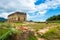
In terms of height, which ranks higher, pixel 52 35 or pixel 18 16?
Answer: pixel 18 16

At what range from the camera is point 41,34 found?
601 inches

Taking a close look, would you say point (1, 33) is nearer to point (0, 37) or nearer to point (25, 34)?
point (0, 37)

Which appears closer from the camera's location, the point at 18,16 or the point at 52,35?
the point at 52,35

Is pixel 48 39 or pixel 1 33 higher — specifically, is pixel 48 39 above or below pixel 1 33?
below

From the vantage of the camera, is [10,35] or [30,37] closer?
[10,35]

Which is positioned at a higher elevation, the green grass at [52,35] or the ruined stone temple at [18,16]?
the ruined stone temple at [18,16]

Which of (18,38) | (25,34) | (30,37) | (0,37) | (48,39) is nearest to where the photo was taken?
(0,37)

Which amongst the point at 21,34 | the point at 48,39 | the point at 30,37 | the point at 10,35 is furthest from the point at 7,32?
the point at 48,39

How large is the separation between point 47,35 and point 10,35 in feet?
21.9

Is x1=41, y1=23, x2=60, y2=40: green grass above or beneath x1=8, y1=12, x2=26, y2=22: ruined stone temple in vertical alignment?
beneath

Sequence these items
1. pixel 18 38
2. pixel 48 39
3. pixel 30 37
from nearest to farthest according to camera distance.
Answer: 1. pixel 18 38
2. pixel 30 37
3. pixel 48 39

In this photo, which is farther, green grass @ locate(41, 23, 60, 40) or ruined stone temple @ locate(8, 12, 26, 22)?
ruined stone temple @ locate(8, 12, 26, 22)

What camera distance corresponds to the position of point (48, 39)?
47.1 feet

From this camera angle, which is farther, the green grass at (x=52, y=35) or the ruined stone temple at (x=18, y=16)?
the ruined stone temple at (x=18, y=16)
